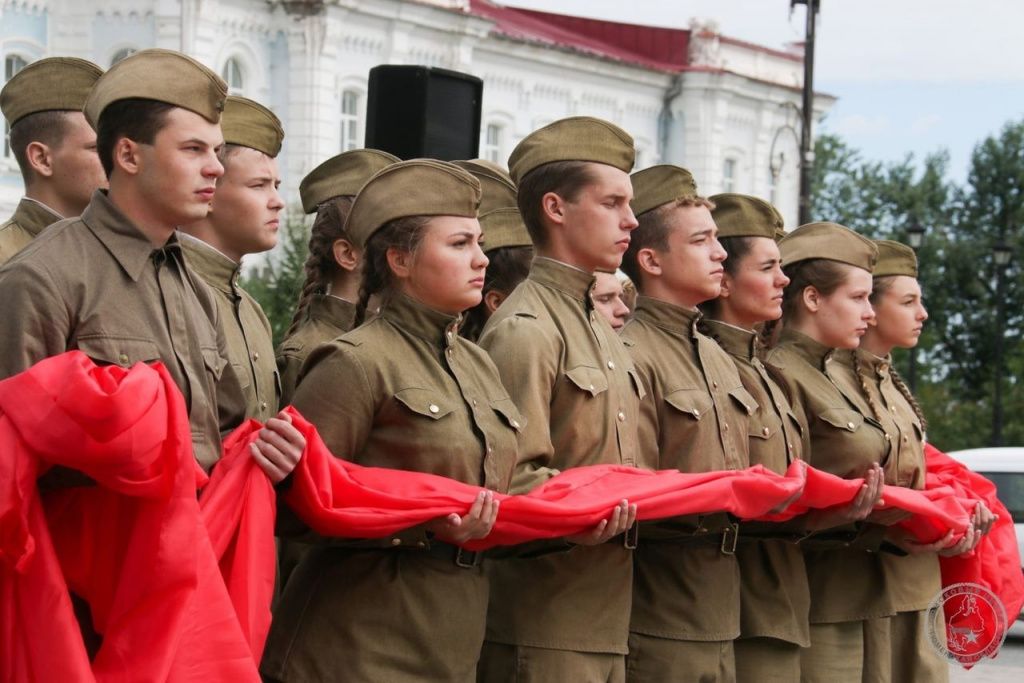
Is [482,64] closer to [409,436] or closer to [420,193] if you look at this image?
[420,193]

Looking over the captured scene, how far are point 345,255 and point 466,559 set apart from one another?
2008mm

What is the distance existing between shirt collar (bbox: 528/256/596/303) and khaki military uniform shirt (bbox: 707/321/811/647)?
1016 mm

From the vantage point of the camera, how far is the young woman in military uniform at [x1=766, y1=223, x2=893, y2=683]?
26.5ft

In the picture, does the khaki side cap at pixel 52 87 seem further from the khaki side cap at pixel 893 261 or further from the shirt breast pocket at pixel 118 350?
the khaki side cap at pixel 893 261

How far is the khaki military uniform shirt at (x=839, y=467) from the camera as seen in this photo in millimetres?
8102

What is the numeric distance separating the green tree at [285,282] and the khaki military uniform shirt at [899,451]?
19818 mm

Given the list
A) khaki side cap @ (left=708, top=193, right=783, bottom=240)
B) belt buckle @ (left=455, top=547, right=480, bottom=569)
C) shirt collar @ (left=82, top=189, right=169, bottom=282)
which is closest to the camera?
shirt collar @ (left=82, top=189, right=169, bottom=282)

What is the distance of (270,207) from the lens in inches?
276

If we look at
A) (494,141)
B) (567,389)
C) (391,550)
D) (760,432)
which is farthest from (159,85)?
(494,141)

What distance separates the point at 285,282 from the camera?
2928 cm

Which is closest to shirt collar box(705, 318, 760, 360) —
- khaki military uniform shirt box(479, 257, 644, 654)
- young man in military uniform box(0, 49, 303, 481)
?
khaki military uniform shirt box(479, 257, 644, 654)

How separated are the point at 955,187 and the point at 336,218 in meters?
47.7

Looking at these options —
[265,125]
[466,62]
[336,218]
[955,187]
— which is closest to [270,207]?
[265,125]

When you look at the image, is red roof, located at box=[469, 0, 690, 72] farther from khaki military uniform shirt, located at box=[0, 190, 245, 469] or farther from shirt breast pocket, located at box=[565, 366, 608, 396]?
khaki military uniform shirt, located at box=[0, 190, 245, 469]
